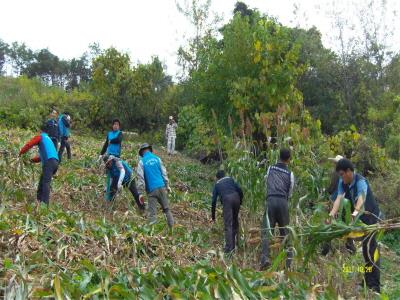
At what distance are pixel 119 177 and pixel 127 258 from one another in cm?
300

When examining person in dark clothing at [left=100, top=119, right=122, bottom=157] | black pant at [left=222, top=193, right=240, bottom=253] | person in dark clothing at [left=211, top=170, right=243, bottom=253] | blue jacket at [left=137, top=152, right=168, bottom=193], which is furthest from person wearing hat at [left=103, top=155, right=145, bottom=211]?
black pant at [left=222, top=193, right=240, bottom=253]

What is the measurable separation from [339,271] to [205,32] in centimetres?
2357

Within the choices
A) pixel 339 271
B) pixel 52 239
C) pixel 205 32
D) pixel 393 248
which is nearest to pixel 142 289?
pixel 52 239

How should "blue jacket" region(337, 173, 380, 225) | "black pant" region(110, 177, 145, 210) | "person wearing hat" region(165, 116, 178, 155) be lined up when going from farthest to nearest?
"person wearing hat" region(165, 116, 178, 155)
"black pant" region(110, 177, 145, 210)
"blue jacket" region(337, 173, 380, 225)

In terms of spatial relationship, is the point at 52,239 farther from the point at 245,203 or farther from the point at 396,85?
the point at 396,85

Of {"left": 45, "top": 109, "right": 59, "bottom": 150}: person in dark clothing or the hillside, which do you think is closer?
the hillside

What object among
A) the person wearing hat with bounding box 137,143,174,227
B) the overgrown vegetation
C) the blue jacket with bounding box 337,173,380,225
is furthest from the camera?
the person wearing hat with bounding box 137,143,174,227

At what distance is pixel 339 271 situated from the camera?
17.2 feet

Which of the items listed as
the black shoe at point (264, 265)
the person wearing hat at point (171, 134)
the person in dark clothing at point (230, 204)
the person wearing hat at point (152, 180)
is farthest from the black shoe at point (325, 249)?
the person wearing hat at point (171, 134)

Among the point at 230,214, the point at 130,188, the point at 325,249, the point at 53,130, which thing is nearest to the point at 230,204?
the point at 230,214

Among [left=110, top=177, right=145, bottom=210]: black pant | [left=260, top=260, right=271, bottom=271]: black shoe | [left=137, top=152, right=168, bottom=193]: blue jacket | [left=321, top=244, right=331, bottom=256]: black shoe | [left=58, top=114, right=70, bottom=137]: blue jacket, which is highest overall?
[left=58, top=114, right=70, bottom=137]: blue jacket

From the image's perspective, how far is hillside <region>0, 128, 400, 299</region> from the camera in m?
3.88

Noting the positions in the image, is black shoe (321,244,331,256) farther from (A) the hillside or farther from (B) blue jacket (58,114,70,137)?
(B) blue jacket (58,114,70,137)

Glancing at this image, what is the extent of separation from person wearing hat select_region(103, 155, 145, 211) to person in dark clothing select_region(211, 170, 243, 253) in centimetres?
157
